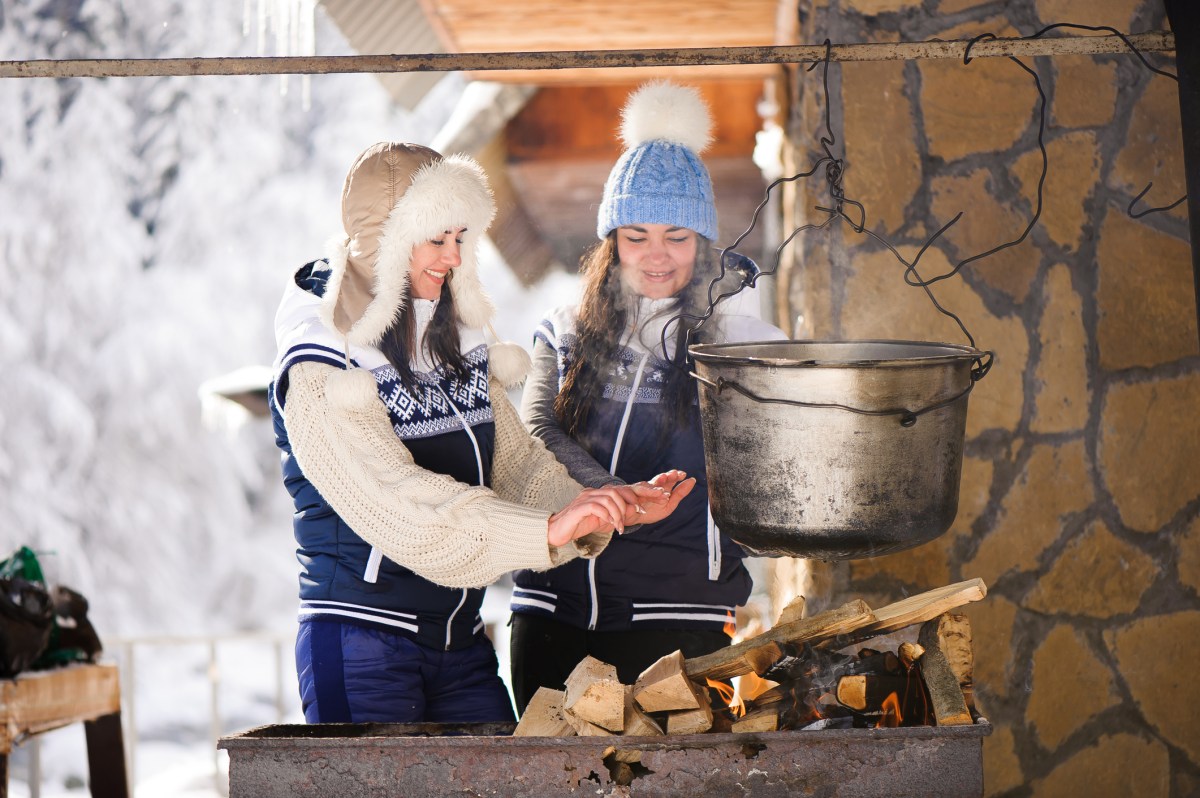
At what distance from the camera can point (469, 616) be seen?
10.1ft

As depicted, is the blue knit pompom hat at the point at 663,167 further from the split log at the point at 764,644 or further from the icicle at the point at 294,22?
the icicle at the point at 294,22

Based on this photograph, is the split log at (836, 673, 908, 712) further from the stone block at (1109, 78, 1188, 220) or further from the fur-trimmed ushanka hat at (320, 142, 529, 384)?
the stone block at (1109, 78, 1188, 220)

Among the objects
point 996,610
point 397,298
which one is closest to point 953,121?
point 996,610

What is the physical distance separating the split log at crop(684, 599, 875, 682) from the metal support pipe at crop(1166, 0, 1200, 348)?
3.36 ft

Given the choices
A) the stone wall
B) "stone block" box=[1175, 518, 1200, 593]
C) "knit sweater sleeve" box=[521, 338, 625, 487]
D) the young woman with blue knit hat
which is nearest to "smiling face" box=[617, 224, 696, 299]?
the young woman with blue knit hat

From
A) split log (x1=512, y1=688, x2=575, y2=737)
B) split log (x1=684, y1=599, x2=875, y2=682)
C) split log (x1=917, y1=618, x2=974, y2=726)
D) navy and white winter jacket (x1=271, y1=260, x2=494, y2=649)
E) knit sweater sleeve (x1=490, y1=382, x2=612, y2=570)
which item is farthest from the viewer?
knit sweater sleeve (x1=490, y1=382, x2=612, y2=570)

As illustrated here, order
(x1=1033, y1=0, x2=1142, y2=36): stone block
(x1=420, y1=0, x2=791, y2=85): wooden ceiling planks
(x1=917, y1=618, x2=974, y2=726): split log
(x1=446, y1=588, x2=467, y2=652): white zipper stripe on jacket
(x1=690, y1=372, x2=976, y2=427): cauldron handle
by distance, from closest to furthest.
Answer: (x1=690, y1=372, x2=976, y2=427): cauldron handle → (x1=917, y1=618, x2=974, y2=726): split log → (x1=446, y1=588, x2=467, y2=652): white zipper stripe on jacket → (x1=1033, y1=0, x2=1142, y2=36): stone block → (x1=420, y1=0, x2=791, y2=85): wooden ceiling planks

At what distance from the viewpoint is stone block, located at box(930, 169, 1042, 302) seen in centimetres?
395

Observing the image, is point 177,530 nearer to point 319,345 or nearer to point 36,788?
point 36,788

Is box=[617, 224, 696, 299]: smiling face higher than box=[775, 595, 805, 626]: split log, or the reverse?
box=[617, 224, 696, 299]: smiling face

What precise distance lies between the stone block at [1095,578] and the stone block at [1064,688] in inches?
4.1

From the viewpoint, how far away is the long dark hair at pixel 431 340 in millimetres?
2930

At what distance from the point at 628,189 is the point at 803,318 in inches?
38.9

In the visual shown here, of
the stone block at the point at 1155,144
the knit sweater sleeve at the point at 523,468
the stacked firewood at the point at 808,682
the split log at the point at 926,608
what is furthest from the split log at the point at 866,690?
the stone block at the point at 1155,144
